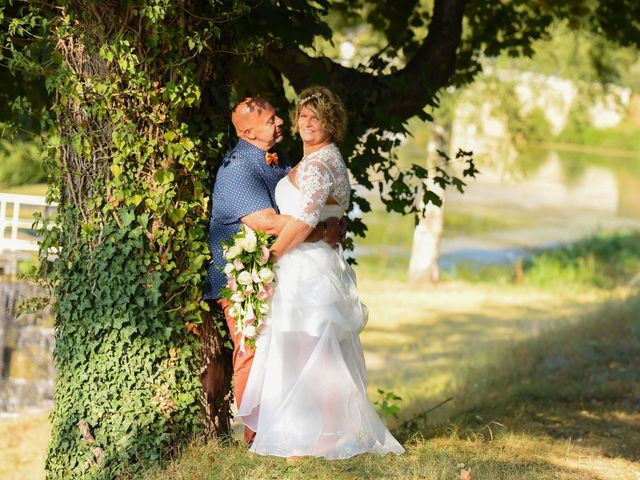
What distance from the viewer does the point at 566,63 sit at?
894 inches

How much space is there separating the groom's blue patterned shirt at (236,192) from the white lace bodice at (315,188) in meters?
0.12

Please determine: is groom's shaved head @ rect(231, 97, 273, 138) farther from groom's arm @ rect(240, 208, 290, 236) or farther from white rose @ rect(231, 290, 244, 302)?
white rose @ rect(231, 290, 244, 302)

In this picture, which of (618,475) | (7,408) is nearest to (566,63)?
(7,408)

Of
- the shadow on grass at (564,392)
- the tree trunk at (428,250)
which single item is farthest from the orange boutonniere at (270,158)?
the tree trunk at (428,250)

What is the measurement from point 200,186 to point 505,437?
282 centimetres

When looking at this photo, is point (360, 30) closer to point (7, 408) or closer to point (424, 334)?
point (424, 334)

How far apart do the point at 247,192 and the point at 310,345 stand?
2.80ft

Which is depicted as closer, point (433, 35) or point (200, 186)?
point (200, 186)

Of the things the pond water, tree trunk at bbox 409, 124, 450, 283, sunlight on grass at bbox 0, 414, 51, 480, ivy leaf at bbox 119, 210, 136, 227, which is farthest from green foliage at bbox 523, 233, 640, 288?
ivy leaf at bbox 119, 210, 136, 227

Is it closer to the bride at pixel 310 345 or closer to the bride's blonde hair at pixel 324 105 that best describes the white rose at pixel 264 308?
the bride at pixel 310 345

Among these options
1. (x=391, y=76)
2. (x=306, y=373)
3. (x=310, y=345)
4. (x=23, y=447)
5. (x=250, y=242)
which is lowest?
(x=23, y=447)

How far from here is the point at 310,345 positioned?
5246 millimetres

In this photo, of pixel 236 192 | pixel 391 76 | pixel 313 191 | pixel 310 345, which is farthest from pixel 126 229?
pixel 391 76

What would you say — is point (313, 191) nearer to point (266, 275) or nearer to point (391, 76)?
point (266, 275)
